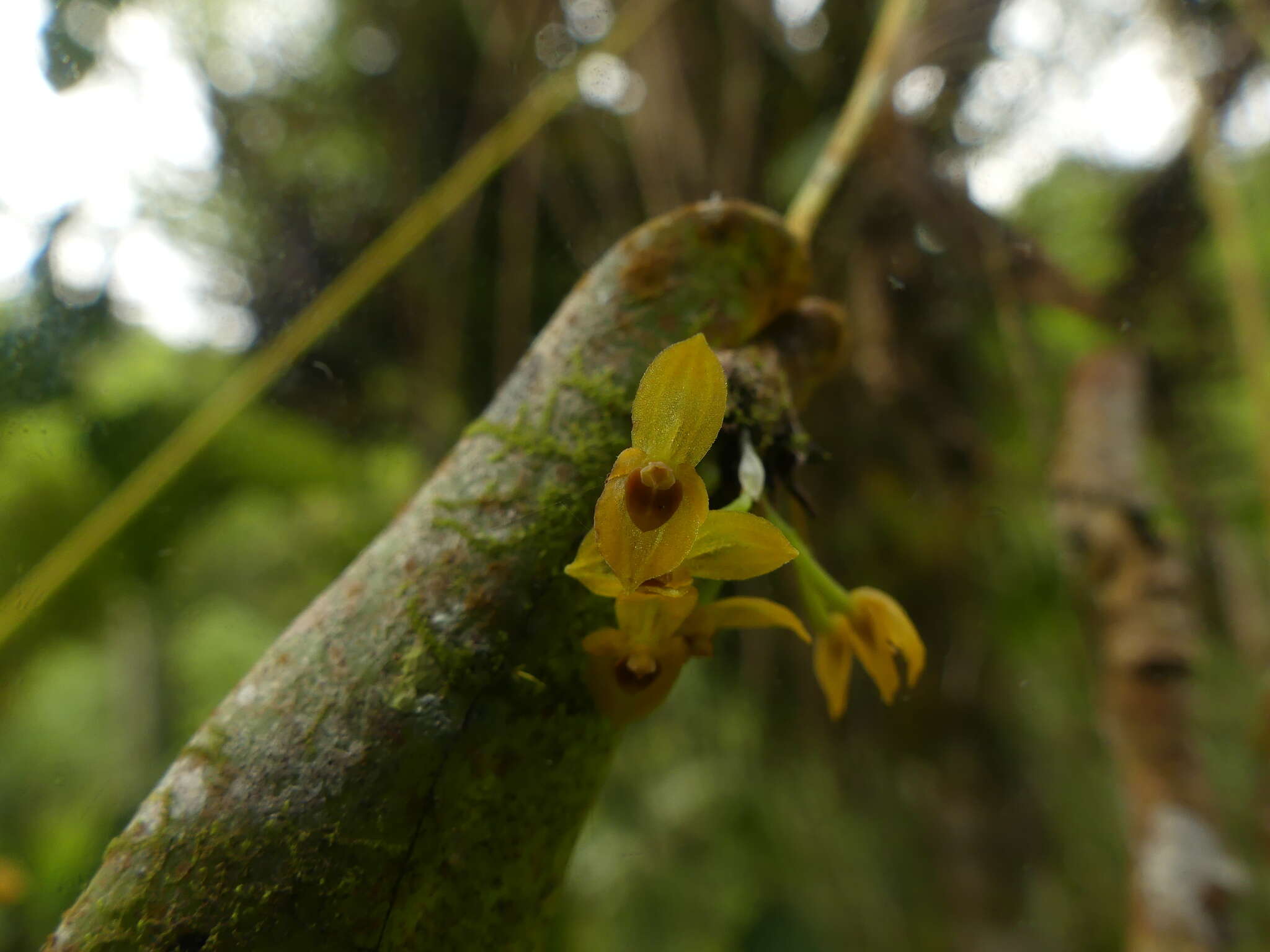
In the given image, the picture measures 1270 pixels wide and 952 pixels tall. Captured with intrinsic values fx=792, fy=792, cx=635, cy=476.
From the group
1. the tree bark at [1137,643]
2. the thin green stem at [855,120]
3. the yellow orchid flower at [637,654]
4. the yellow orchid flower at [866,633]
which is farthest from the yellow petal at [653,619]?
the tree bark at [1137,643]

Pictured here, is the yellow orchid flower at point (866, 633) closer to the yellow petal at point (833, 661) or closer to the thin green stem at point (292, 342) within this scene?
the yellow petal at point (833, 661)

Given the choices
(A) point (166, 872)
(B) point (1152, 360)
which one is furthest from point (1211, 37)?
(A) point (166, 872)

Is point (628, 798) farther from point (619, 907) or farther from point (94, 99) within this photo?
point (94, 99)

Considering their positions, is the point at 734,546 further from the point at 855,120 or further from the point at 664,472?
the point at 855,120

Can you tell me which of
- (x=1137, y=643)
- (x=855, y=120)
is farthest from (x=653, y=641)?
(x=1137, y=643)

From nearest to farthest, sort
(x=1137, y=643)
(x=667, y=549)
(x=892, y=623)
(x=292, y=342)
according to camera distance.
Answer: (x=667, y=549)
(x=892, y=623)
(x=292, y=342)
(x=1137, y=643)
